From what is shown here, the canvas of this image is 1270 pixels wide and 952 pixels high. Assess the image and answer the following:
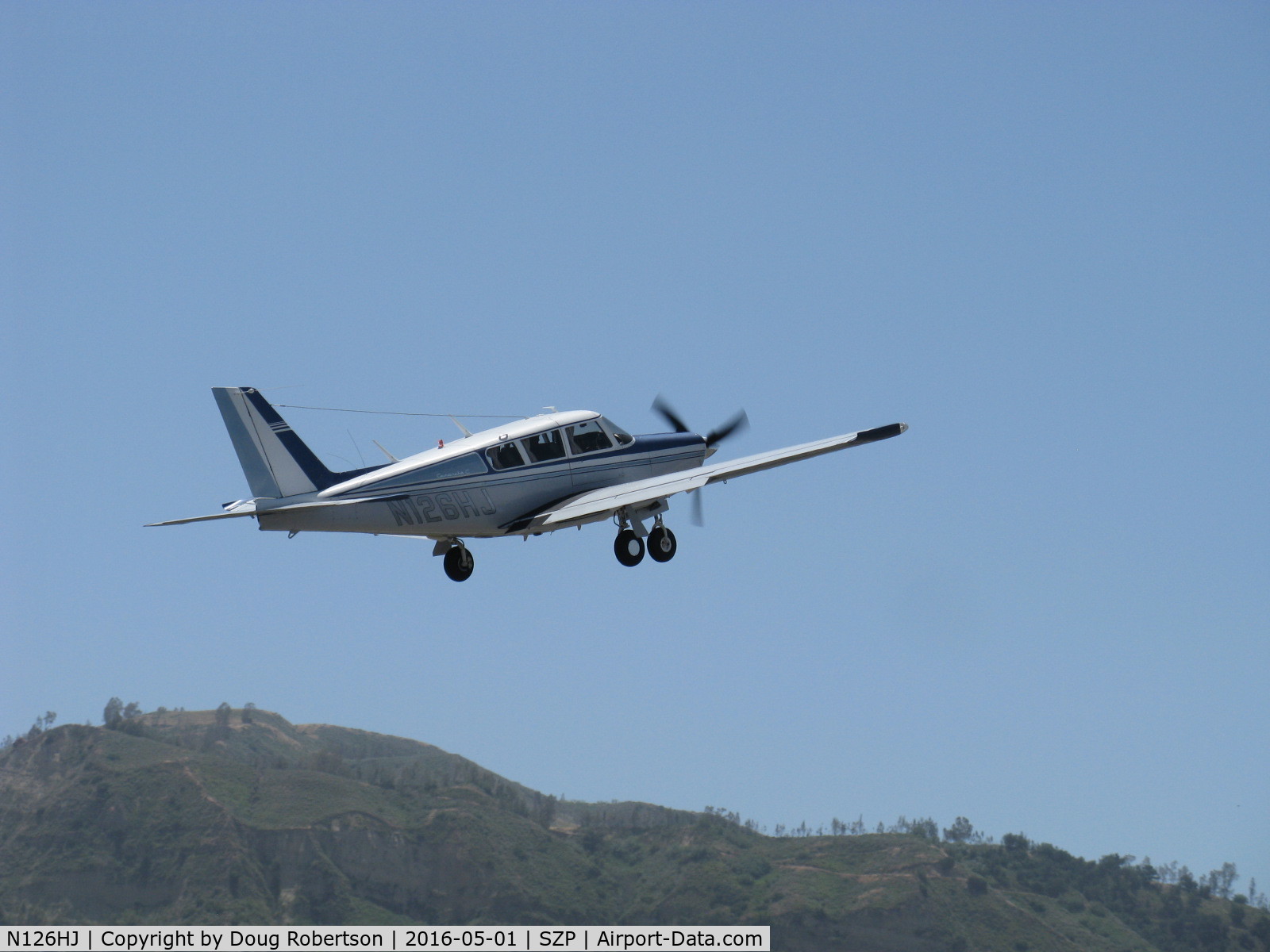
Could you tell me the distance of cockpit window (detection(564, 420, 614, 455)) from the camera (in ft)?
108

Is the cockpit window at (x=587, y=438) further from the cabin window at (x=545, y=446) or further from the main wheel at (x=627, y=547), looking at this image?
the main wheel at (x=627, y=547)

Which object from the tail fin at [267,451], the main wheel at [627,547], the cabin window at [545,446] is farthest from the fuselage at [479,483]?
the main wheel at [627,547]

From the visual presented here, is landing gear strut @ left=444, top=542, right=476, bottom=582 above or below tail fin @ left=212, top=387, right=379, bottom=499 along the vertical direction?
below

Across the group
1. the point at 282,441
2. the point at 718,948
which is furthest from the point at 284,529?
the point at 718,948

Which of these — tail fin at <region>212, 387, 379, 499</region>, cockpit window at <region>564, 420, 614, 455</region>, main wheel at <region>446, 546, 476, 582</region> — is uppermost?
cockpit window at <region>564, 420, 614, 455</region>

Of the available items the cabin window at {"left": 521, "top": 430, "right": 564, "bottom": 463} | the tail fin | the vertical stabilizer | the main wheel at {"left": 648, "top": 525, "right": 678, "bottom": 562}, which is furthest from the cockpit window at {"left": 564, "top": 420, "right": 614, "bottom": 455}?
the vertical stabilizer

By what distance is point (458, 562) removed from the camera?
105 feet

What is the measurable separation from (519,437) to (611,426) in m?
3.35

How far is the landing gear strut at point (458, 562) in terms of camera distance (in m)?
32.0

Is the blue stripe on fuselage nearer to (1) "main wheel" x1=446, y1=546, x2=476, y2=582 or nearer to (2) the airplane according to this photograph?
(2) the airplane

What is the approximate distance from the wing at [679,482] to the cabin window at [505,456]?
1.30 meters

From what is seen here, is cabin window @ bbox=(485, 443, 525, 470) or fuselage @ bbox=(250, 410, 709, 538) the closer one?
fuselage @ bbox=(250, 410, 709, 538)

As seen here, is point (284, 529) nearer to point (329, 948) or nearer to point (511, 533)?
point (511, 533)

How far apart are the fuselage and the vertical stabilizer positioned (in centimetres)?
37
